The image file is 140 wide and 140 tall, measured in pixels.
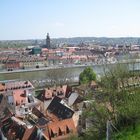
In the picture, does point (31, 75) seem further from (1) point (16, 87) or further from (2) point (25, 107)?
(2) point (25, 107)

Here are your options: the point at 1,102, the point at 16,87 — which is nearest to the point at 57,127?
the point at 1,102

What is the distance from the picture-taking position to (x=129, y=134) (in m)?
10.5

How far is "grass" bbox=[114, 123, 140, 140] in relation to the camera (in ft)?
32.7

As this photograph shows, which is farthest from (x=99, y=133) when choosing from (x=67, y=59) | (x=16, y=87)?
(x=67, y=59)

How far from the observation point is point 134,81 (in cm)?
1570

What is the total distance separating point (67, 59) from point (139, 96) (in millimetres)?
67034

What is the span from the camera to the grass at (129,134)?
9980mm

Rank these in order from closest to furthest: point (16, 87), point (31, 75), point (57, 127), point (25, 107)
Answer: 1. point (57, 127)
2. point (25, 107)
3. point (16, 87)
4. point (31, 75)

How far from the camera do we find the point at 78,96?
28.7m

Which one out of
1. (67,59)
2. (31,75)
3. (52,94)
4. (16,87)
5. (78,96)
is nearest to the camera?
(78,96)

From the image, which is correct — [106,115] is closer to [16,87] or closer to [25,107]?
[25,107]

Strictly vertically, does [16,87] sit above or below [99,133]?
below

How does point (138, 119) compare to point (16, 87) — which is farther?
point (16, 87)

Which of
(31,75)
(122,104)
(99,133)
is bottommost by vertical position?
(31,75)
